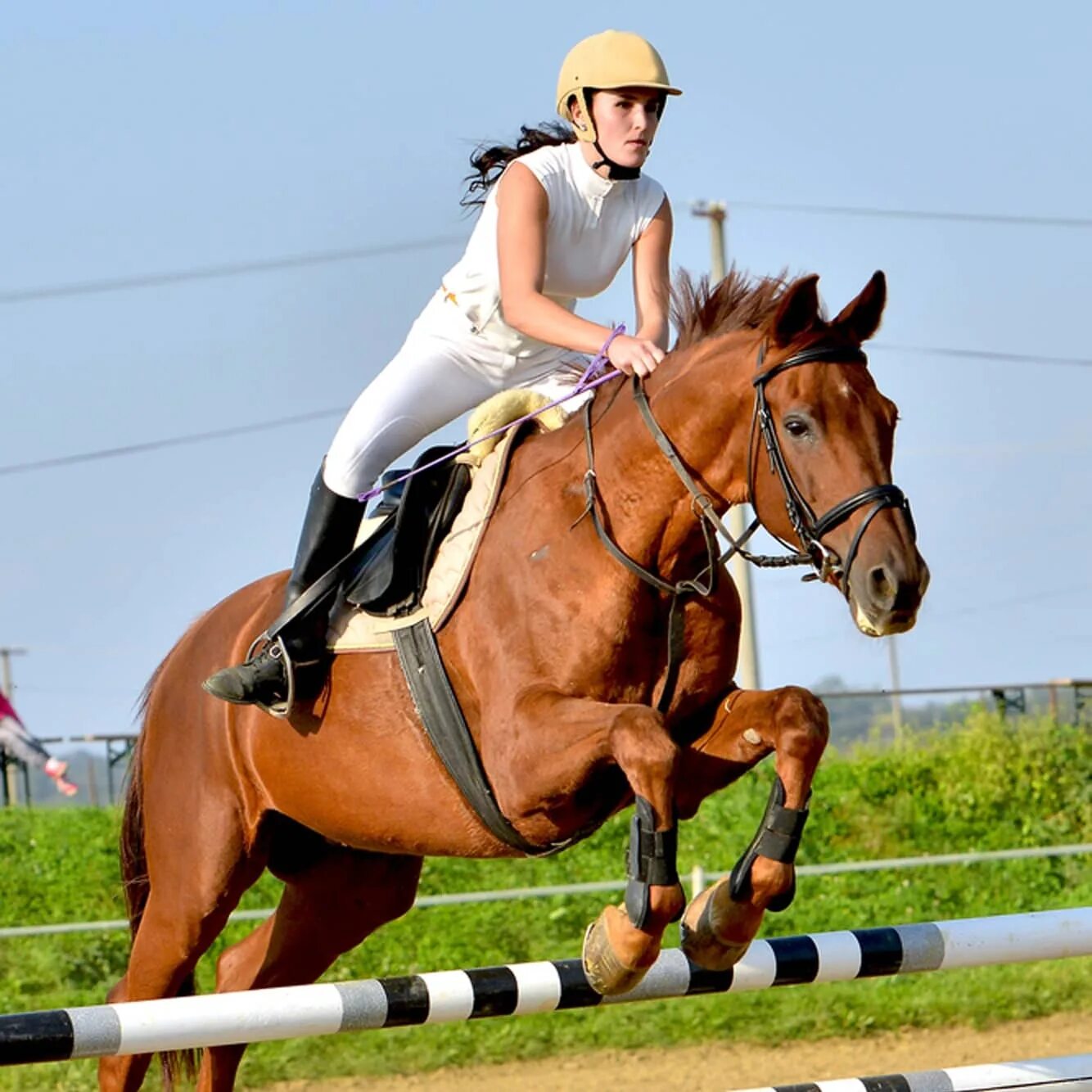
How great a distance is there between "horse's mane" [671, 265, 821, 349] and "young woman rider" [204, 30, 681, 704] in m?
0.10

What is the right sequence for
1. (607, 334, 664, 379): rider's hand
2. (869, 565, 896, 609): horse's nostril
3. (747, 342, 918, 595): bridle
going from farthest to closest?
1. (607, 334, 664, 379): rider's hand
2. (747, 342, 918, 595): bridle
3. (869, 565, 896, 609): horse's nostril

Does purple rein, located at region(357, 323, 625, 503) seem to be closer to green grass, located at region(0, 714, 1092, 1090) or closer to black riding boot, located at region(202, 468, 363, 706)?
black riding boot, located at region(202, 468, 363, 706)

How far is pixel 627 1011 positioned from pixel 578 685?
538cm

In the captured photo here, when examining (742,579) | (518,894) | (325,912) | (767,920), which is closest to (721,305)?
(325,912)

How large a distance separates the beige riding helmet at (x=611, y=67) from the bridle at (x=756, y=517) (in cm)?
71

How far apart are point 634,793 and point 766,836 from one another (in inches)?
11.6

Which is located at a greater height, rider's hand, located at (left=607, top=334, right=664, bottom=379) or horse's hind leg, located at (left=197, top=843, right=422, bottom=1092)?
rider's hand, located at (left=607, top=334, right=664, bottom=379)

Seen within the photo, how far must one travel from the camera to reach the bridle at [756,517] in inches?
139

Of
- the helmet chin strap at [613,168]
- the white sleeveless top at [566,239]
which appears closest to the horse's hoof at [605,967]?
the white sleeveless top at [566,239]

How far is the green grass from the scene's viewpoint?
859 cm

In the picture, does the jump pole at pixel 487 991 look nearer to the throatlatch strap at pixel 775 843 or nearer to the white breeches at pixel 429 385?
the throatlatch strap at pixel 775 843

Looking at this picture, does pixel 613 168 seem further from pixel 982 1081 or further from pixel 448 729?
pixel 982 1081

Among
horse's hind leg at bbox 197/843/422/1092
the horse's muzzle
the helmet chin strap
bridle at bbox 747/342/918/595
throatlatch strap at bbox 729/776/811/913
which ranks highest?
the helmet chin strap

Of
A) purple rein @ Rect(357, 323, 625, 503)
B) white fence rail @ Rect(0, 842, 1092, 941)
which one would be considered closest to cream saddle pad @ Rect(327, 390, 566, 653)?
purple rein @ Rect(357, 323, 625, 503)
